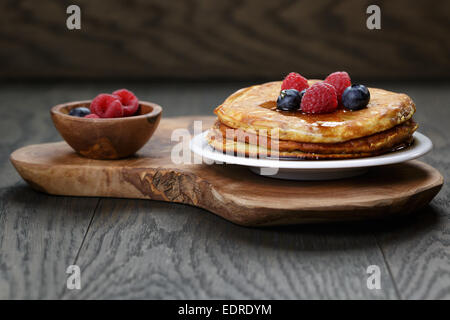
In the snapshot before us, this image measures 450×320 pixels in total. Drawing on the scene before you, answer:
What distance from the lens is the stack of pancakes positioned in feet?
4.56

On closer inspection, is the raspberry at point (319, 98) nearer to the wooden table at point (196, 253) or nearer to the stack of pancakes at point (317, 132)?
the stack of pancakes at point (317, 132)

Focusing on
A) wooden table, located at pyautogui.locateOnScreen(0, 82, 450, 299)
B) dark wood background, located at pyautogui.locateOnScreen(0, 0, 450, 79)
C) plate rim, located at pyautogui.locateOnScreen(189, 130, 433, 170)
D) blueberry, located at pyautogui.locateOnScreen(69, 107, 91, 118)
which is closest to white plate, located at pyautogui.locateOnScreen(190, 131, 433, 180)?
plate rim, located at pyautogui.locateOnScreen(189, 130, 433, 170)

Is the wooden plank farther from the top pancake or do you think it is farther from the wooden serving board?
the top pancake

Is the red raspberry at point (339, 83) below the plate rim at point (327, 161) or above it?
above

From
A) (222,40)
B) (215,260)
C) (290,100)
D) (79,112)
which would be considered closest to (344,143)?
(290,100)

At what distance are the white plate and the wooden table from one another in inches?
5.4

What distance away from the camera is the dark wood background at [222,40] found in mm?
3420

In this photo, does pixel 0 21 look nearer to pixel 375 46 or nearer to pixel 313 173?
pixel 375 46

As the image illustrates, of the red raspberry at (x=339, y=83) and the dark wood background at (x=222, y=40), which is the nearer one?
the red raspberry at (x=339, y=83)

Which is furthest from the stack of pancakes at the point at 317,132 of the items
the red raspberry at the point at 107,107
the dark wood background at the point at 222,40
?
the dark wood background at the point at 222,40

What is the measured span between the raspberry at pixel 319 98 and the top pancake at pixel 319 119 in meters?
0.02

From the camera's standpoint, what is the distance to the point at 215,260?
4.05ft

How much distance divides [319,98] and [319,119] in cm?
5

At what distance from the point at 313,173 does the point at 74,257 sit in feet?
1.92
